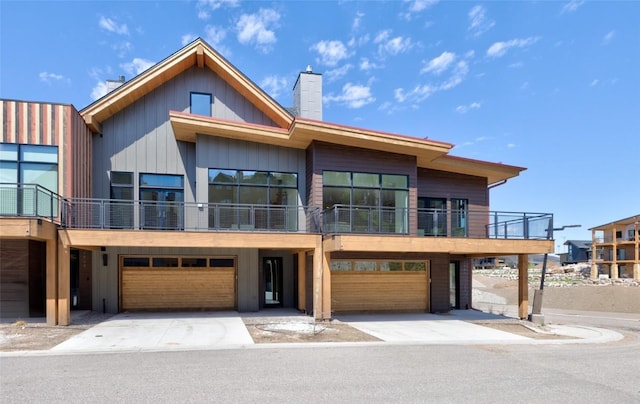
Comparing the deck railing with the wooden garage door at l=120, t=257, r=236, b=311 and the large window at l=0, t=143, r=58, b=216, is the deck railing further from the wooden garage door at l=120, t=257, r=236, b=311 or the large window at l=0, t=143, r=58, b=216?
the wooden garage door at l=120, t=257, r=236, b=311

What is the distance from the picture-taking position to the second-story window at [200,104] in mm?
15672

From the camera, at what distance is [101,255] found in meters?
14.6

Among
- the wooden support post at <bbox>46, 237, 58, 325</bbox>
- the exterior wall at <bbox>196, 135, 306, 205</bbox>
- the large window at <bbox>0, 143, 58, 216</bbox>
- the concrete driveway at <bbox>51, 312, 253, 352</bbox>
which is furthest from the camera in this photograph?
the exterior wall at <bbox>196, 135, 306, 205</bbox>

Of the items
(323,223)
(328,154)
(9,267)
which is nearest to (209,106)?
(328,154)

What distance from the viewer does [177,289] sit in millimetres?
Result: 15156

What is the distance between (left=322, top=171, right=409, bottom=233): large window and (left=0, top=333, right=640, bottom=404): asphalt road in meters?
5.04

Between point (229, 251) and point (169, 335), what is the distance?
5.08 metres

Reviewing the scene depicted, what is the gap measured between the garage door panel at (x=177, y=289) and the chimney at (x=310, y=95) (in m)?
6.96

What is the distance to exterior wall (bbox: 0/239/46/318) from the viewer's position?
13008 mm

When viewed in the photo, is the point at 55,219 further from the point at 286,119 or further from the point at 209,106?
the point at 286,119

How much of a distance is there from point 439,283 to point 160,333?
990 centimetres

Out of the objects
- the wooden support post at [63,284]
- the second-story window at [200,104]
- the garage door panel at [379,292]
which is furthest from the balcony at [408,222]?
the wooden support post at [63,284]

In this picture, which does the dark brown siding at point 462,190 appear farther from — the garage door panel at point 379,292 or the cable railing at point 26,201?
the cable railing at point 26,201

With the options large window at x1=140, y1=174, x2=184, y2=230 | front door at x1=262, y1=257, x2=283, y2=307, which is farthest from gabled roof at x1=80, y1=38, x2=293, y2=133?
front door at x1=262, y1=257, x2=283, y2=307
